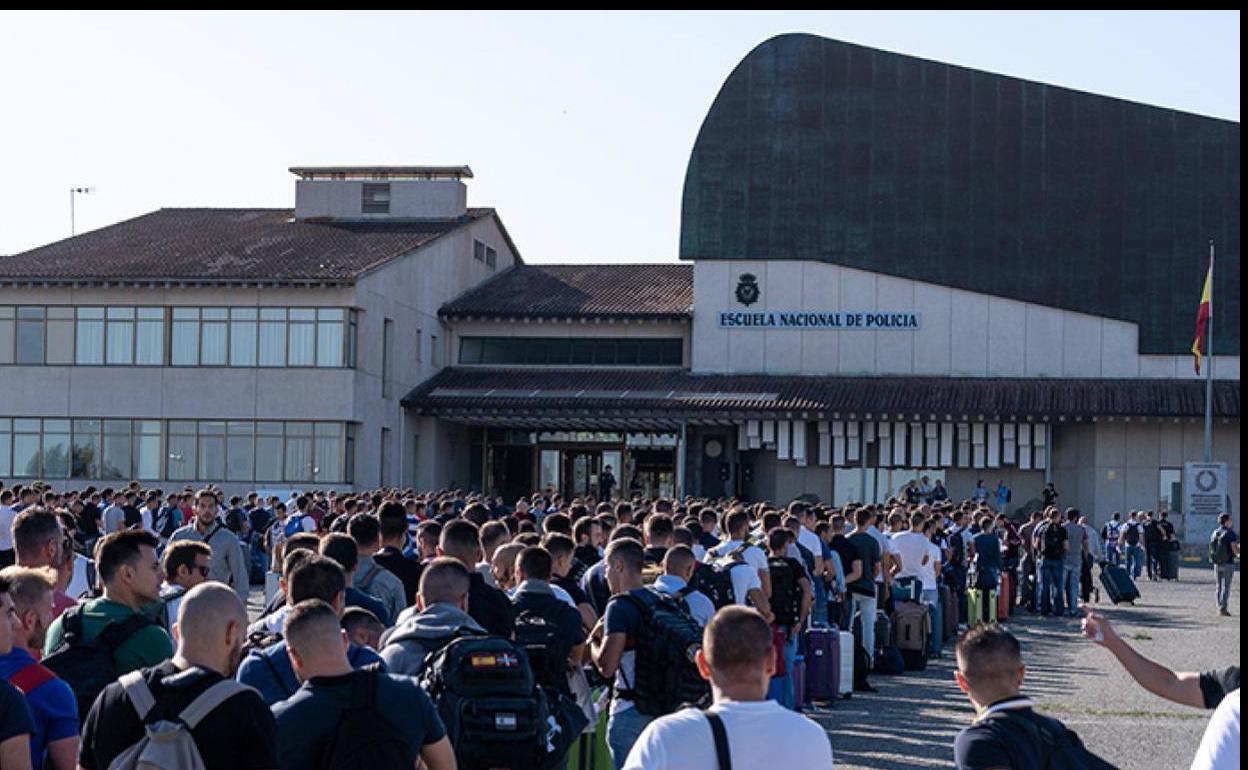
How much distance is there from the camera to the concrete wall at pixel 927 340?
57.4m

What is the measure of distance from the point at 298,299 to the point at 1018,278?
20938 millimetres

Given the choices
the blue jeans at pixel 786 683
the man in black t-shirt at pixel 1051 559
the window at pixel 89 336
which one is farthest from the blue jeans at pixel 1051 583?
the window at pixel 89 336

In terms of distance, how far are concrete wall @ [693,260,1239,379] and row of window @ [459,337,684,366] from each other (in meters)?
1.43

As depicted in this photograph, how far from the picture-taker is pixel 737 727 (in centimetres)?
579

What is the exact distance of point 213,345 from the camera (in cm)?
5375

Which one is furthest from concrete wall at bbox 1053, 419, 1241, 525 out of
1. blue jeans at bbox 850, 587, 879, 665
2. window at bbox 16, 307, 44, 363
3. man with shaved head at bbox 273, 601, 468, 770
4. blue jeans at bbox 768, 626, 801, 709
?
man with shaved head at bbox 273, 601, 468, 770

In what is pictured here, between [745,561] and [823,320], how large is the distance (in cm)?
4363

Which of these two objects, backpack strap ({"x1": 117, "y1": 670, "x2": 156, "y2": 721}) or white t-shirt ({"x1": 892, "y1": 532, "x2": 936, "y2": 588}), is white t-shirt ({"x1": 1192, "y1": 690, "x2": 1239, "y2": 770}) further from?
white t-shirt ({"x1": 892, "y1": 532, "x2": 936, "y2": 588})

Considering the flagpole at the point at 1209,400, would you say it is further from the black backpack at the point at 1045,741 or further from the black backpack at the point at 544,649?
the black backpack at the point at 1045,741

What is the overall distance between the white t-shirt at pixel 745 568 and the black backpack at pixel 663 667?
12.0 feet

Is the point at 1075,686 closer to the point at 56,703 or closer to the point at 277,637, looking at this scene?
the point at 277,637

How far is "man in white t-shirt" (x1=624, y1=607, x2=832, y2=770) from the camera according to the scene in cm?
573

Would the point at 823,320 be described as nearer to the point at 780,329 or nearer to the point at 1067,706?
the point at 780,329

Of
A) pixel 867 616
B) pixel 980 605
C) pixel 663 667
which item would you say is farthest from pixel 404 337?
pixel 663 667
